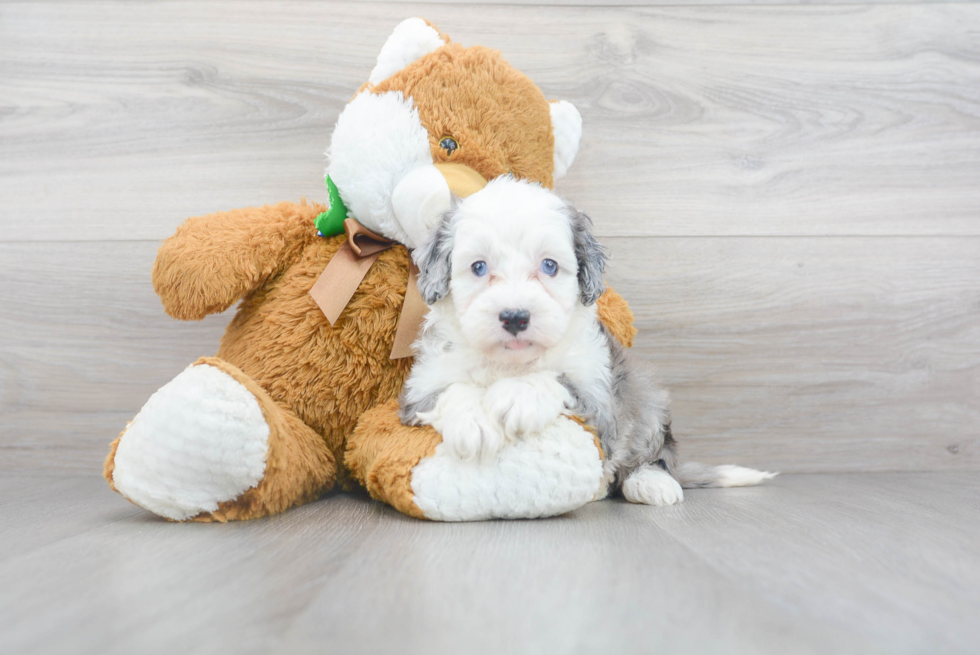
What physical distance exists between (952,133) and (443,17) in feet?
4.14

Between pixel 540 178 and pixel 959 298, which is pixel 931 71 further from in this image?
pixel 540 178

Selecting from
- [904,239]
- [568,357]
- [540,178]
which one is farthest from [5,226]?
[904,239]

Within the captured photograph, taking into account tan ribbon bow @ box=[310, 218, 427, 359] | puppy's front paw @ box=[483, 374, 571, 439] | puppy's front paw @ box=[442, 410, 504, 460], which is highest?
tan ribbon bow @ box=[310, 218, 427, 359]

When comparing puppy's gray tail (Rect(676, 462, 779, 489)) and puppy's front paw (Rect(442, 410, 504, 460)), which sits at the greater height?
puppy's front paw (Rect(442, 410, 504, 460))

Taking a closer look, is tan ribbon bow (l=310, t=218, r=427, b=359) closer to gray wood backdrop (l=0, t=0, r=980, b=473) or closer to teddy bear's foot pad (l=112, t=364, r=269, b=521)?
teddy bear's foot pad (l=112, t=364, r=269, b=521)

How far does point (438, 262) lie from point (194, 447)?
18.1 inches

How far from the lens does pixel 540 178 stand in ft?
4.54

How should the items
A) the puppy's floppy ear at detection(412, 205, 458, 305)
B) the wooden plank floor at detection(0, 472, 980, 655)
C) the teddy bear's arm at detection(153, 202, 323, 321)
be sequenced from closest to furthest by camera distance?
the wooden plank floor at detection(0, 472, 980, 655) → the puppy's floppy ear at detection(412, 205, 458, 305) → the teddy bear's arm at detection(153, 202, 323, 321)

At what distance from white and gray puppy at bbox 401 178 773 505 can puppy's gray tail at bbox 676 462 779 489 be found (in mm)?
198

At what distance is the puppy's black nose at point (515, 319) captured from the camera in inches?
40.9

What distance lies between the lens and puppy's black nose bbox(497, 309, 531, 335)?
1.04m

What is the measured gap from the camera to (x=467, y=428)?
3.47ft

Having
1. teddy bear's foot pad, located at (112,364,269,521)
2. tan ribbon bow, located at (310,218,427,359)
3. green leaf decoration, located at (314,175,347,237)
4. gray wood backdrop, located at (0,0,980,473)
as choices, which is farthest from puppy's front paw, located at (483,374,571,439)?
gray wood backdrop, located at (0,0,980,473)

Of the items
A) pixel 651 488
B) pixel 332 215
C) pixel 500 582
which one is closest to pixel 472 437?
pixel 500 582
